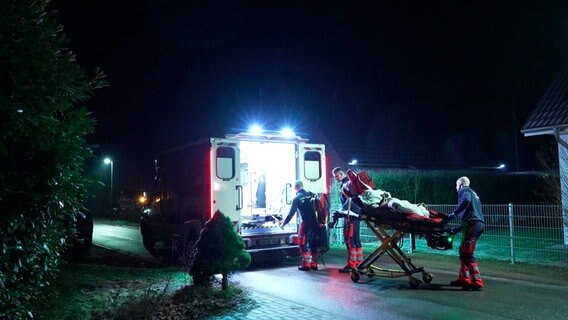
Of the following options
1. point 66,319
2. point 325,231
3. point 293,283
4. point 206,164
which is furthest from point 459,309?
point 206,164

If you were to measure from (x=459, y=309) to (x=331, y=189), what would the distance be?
368 inches

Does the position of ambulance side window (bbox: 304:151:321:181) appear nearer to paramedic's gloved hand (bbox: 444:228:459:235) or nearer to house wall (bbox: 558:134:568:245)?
paramedic's gloved hand (bbox: 444:228:459:235)

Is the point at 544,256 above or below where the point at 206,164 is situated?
below

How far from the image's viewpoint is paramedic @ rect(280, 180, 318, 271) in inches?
422

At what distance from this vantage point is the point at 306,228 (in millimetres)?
10859

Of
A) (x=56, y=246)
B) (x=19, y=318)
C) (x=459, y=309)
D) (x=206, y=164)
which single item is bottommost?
(x=459, y=309)

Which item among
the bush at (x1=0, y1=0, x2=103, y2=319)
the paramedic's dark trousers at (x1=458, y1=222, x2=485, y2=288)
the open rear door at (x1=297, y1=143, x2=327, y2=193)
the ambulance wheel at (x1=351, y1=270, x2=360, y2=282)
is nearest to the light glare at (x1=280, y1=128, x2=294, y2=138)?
the open rear door at (x1=297, y1=143, x2=327, y2=193)

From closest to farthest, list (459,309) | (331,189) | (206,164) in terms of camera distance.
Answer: (459,309) < (206,164) < (331,189)

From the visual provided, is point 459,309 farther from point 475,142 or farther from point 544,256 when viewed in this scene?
point 475,142

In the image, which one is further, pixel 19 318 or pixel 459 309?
pixel 459 309

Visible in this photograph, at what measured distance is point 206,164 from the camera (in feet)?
35.5

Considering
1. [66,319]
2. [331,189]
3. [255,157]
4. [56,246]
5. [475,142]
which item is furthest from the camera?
[475,142]

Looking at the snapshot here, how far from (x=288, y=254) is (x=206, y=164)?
10.0ft

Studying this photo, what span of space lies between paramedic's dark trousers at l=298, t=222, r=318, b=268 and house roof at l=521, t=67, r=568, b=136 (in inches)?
291
